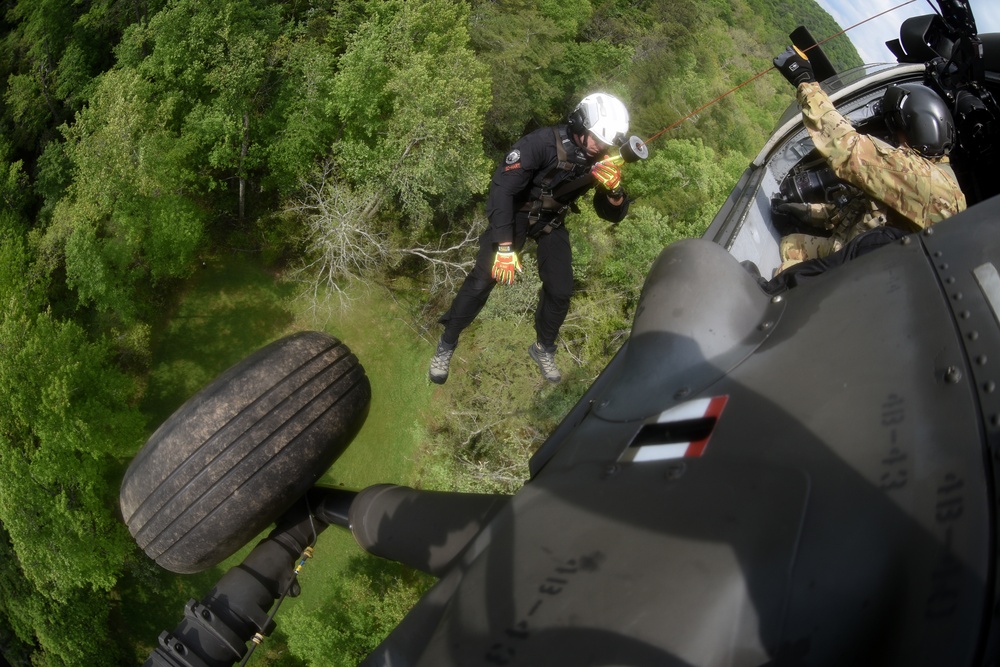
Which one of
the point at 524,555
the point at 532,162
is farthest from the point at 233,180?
the point at 524,555

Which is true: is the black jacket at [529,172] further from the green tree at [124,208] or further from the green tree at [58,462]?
the green tree at [58,462]

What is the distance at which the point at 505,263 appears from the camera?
15.8 feet

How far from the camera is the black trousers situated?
5180mm

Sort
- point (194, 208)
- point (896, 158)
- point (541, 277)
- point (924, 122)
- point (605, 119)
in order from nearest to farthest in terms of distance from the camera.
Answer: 1. point (896, 158)
2. point (924, 122)
3. point (605, 119)
4. point (541, 277)
5. point (194, 208)

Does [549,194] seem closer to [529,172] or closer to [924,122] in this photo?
[529,172]

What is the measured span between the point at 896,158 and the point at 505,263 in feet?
8.35

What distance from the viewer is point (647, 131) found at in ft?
63.0

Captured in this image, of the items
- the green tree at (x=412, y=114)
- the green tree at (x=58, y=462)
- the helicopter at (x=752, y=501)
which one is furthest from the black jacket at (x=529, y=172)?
the green tree at (x=58, y=462)

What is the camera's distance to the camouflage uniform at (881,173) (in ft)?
11.2

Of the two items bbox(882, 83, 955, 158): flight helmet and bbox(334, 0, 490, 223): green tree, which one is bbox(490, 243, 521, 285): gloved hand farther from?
bbox(334, 0, 490, 223): green tree

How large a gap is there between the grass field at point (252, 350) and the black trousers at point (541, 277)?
5987 mm

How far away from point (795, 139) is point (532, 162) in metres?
1.85

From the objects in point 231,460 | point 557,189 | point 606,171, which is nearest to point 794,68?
point 606,171

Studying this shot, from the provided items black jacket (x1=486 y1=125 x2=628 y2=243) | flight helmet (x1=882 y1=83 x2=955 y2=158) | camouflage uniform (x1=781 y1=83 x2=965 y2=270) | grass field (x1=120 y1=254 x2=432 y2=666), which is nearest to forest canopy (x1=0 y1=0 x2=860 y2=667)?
grass field (x1=120 y1=254 x2=432 y2=666)
